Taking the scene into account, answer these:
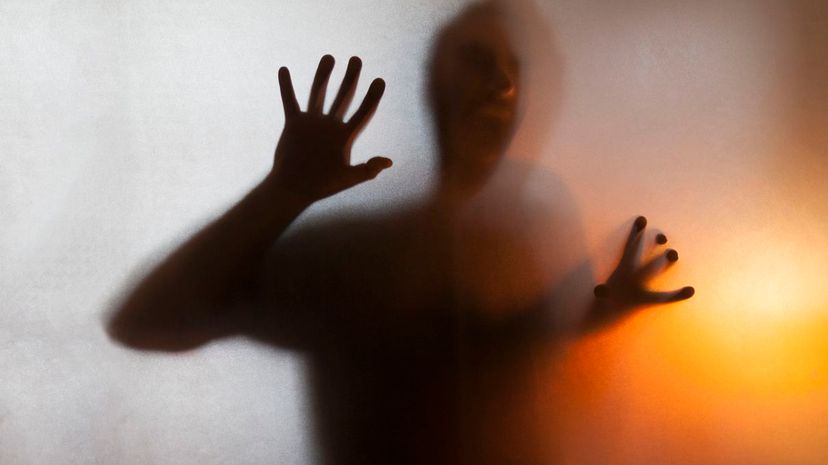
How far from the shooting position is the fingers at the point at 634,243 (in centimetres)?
70

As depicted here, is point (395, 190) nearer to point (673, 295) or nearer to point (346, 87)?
point (346, 87)

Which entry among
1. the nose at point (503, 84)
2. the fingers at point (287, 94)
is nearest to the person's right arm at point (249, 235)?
the fingers at point (287, 94)

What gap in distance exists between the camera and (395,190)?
665 mm

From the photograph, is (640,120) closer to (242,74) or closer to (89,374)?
(242,74)

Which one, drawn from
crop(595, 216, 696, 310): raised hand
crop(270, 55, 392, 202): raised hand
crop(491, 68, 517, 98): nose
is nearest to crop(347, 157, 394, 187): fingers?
crop(270, 55, 392, 202): raised hand

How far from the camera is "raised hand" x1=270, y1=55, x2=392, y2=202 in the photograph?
0.65m

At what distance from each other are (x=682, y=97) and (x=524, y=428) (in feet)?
1.33

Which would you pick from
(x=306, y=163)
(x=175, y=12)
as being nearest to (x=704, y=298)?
(x=306, y=163)

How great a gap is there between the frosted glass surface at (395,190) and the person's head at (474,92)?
0.02 meters

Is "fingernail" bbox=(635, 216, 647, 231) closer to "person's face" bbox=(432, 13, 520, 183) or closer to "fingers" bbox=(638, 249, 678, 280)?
"fingers" bbox=(638, 249, 678, 280)

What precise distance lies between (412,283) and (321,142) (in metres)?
0.17

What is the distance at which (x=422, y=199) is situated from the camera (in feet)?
2.20

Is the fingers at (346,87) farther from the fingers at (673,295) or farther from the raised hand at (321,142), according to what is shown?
the fingers at (673,295)

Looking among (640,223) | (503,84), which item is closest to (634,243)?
(640,223)
